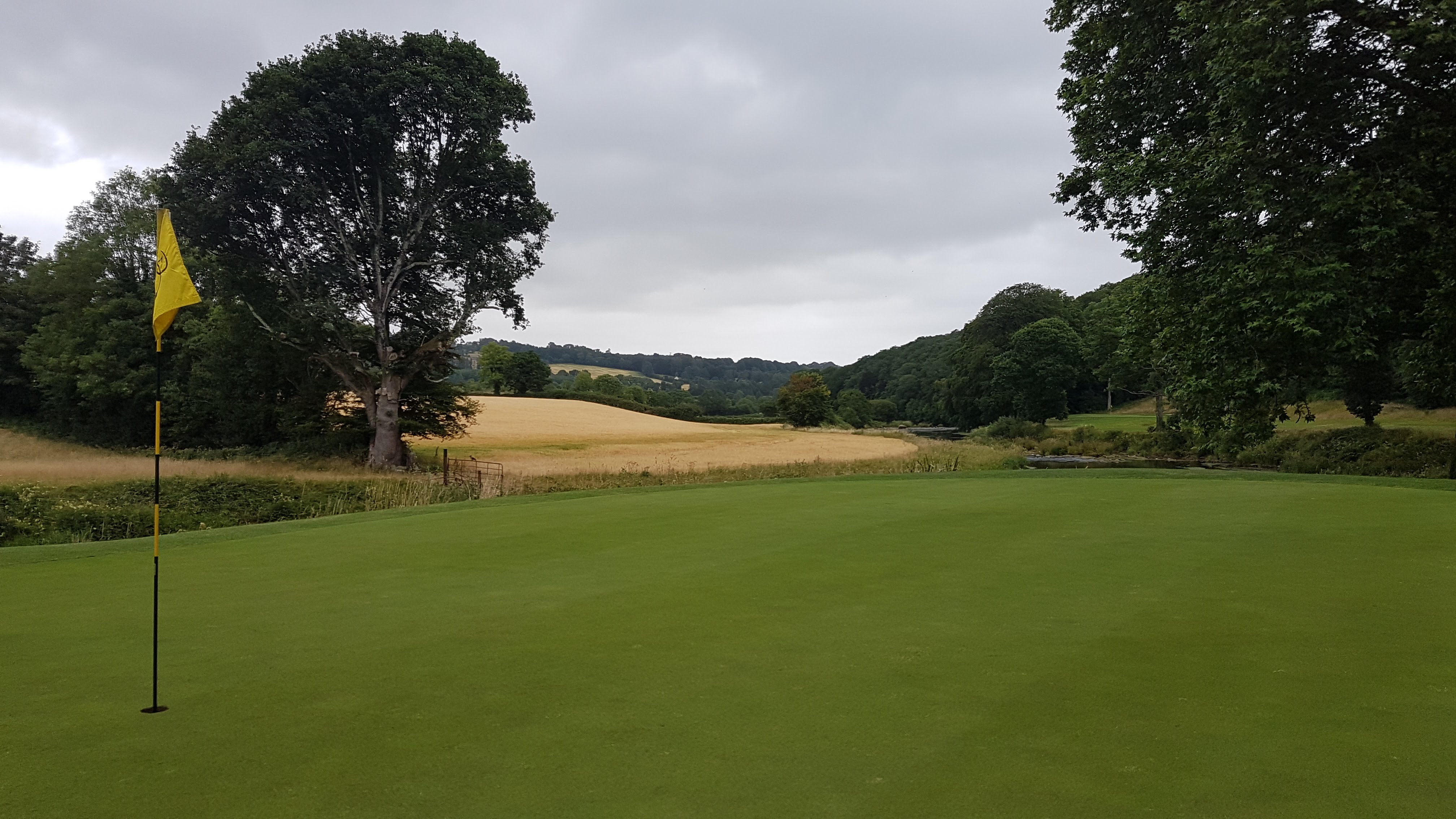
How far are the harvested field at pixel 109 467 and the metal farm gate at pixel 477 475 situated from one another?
9.41 ft

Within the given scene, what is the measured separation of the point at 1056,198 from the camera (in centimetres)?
1658

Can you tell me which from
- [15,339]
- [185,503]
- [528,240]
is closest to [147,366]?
[15,339]

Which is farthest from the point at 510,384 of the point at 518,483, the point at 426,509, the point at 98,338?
the point at 426,509

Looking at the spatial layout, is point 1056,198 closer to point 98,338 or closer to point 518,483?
point 518,483

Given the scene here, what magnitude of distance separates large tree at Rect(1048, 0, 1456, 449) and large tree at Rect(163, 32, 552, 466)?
21.9m

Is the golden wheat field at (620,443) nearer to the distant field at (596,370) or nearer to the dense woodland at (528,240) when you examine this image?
the dense woodland at (528,240)

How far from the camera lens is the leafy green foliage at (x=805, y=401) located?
266ft

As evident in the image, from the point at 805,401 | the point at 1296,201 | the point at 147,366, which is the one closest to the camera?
the point at 1296,201

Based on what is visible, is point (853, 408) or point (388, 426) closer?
point (388, 426)

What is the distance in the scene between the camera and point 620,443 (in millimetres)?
51750

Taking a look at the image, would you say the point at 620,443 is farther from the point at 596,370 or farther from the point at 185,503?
the point at 596,370

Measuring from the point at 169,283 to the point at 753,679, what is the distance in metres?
4.48

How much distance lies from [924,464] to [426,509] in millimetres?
16518

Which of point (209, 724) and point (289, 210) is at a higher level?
point (289, 210)
